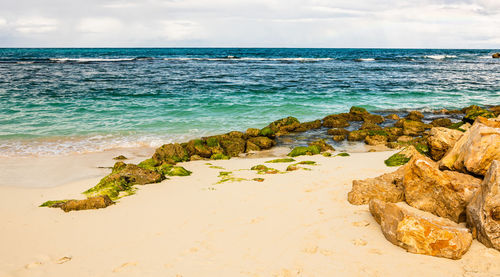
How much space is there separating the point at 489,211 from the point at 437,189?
1.28m

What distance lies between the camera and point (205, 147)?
1348cm

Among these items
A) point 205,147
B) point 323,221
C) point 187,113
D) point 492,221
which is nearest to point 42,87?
point 187,113

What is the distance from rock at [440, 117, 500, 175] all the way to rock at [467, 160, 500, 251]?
3.13 ft

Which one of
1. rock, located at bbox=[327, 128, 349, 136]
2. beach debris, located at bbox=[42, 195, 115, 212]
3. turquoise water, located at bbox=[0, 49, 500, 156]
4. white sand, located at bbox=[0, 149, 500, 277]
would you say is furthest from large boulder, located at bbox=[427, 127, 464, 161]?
turquoise water, located at bbox=[0, 49, 500, 156]

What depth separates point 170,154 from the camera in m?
12.2

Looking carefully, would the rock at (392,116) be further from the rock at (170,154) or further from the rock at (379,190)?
the rock at (379,190)

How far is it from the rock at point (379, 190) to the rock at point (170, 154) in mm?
6623

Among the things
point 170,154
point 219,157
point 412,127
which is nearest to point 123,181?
point 170,154

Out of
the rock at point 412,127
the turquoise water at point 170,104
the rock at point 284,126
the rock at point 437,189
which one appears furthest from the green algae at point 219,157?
the rock at point 412,127

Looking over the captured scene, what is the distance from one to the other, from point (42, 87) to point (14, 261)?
29.7 meters

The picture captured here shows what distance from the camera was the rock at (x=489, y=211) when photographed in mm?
4895

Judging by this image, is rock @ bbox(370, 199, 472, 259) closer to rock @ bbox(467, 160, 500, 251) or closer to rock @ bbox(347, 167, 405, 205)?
rock @ bbox(467, 160, 500, 251)

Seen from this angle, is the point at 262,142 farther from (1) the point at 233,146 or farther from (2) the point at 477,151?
(2) the point at 477,151

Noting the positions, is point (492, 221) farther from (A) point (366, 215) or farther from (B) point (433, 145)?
(B) point (433, 145)
